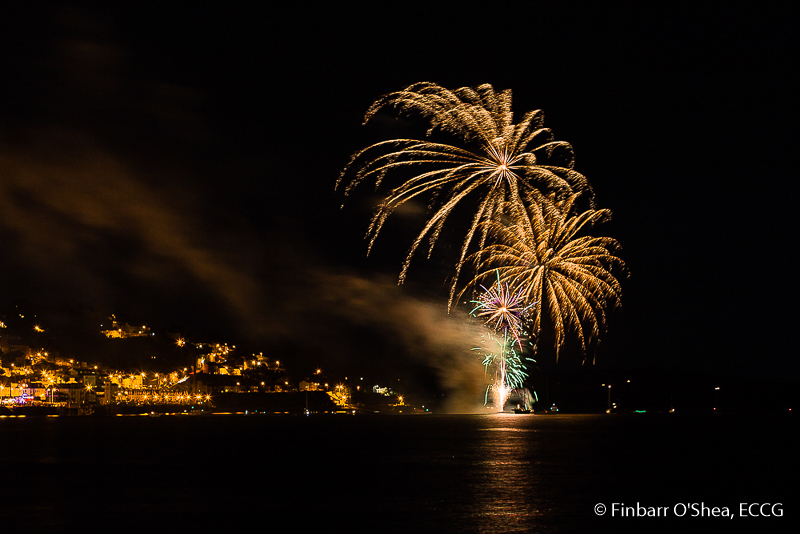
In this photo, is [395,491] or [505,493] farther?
[395,491]

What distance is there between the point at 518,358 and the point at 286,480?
167 ft

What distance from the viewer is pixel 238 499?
26.2 m

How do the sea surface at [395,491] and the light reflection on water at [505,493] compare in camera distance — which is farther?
the sea surface at [395,491]

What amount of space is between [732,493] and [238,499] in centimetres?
1801

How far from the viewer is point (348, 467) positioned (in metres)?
39.5

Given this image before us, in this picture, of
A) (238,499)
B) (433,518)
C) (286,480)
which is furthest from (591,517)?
(286,480)

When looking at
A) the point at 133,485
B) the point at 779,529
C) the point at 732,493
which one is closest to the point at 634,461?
the point at 732,493

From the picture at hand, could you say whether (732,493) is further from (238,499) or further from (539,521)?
(238,499)

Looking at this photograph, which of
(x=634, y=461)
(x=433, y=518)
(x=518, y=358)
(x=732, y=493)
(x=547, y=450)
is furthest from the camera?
(x=518, y=358)

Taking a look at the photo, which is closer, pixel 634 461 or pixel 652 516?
pixel 652 516

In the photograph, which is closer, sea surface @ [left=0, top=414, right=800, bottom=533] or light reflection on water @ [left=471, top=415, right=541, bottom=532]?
light reflection on water @ [left=471, top=415, right=541, bottom=532]

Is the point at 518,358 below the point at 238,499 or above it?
above

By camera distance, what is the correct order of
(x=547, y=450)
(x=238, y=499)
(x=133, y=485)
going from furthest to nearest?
(x=547, y=450) → (x=133, y=485) → (x=238, y=499)

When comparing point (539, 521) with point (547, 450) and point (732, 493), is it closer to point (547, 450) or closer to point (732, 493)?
point (732, 493)
